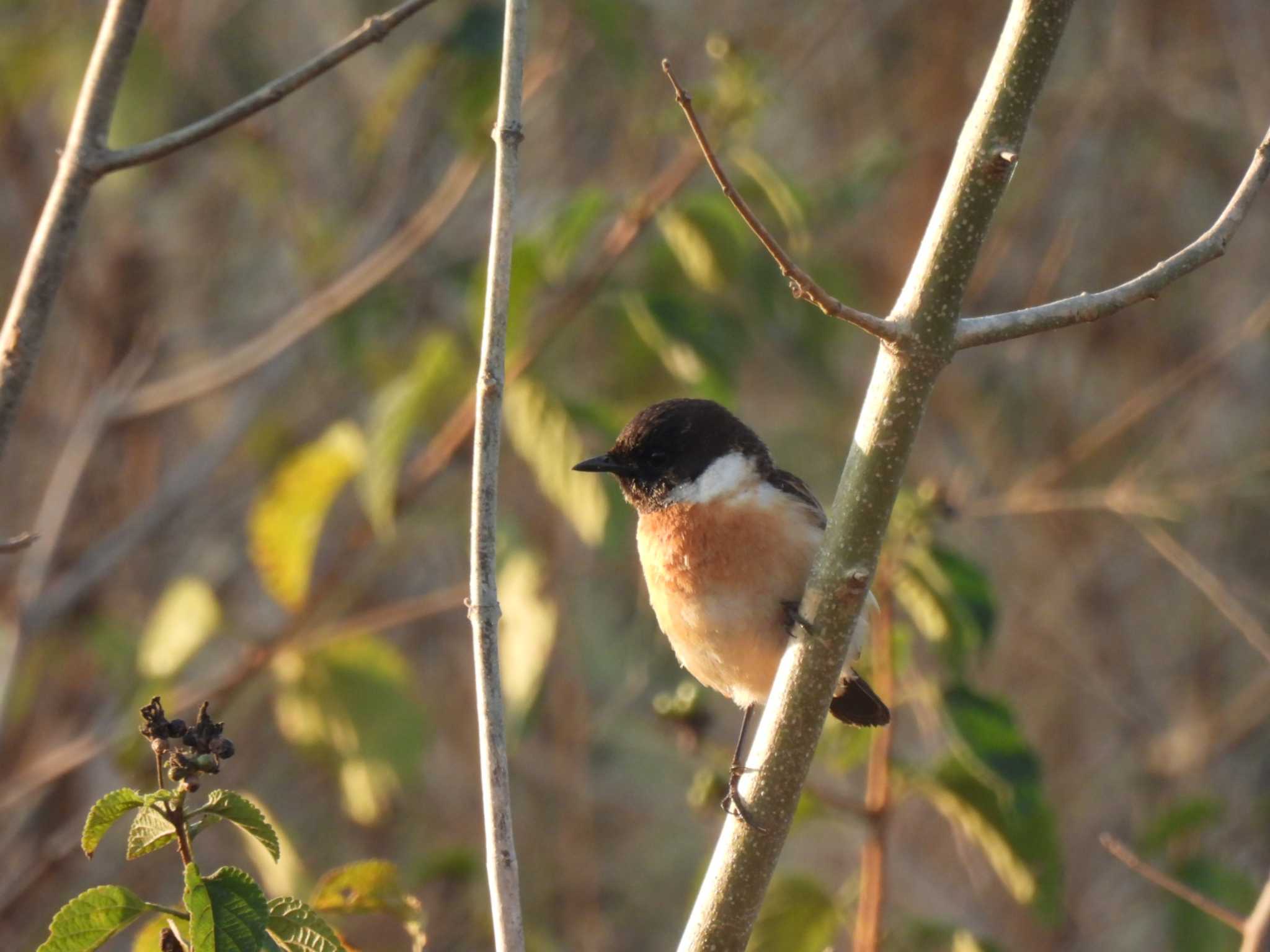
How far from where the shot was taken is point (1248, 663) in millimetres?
7934

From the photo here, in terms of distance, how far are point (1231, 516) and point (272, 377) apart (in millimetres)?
5123

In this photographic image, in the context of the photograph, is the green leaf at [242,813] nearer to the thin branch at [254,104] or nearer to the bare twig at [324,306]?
the thin branch at [254,104]

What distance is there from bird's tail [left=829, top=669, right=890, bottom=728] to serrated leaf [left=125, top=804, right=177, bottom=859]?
1.92 meters

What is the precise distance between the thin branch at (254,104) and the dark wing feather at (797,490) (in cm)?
152

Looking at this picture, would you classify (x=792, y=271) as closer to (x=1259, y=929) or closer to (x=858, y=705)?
(x=1259, y=929)

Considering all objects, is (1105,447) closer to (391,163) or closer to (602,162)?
(602,162)

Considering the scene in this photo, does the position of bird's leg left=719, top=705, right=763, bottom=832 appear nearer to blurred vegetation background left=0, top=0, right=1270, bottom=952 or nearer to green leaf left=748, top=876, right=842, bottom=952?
blurred vegetation background left=0, top=0, right=1270, bottom=952

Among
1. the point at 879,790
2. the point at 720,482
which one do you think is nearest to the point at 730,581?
the point at 720,482

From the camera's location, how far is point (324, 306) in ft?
16.8

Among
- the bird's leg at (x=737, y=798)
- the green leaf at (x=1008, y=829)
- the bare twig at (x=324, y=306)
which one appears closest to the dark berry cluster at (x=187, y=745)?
the bird's leg at (x=737, y=798)

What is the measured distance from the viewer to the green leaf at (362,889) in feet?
7.64

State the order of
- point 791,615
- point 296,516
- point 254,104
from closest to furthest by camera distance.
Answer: point 254,104 < point 791,615 < point 296,516

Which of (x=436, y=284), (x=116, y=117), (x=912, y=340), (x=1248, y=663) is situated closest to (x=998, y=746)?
(x=912, y=340)

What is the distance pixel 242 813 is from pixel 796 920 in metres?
2.13
